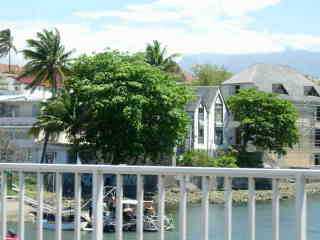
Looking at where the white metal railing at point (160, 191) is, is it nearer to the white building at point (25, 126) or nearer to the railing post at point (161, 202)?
the railing post at point (161, 202)

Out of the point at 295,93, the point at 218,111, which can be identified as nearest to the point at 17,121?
the point at 218,111

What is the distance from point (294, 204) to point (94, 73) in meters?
38.2

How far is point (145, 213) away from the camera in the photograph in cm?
458

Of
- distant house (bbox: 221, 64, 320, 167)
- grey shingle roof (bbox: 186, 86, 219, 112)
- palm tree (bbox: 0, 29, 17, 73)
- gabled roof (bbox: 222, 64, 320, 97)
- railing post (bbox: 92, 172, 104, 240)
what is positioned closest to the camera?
railing post (bbox: 92, 172, 104, 240)

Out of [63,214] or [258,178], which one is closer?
[258,178]

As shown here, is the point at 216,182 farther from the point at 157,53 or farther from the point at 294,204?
the point at 157,53

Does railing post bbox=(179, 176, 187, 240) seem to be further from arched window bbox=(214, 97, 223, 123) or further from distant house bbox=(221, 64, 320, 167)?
distant house bbox=(221, 64, 320, 167)

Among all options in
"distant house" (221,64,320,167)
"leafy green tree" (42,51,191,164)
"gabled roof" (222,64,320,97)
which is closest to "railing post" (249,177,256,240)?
"leafy green tree" (42,51,191,164)

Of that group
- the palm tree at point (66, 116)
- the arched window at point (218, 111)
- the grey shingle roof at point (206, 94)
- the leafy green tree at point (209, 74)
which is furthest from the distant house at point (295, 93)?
the palm tree at point (66, 116)

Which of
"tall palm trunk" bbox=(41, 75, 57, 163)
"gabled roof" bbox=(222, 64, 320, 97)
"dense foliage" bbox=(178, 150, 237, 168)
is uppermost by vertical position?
"gabled roof" bbox=(222, 64, 320, 97)

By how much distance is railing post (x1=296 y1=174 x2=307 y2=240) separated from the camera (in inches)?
153

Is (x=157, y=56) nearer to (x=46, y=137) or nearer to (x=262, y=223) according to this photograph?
(x=46, y=137)

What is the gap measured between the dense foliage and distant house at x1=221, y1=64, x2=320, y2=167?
1082 centimetres

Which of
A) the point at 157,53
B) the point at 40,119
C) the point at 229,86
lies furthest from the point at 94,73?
the point at 229,86
